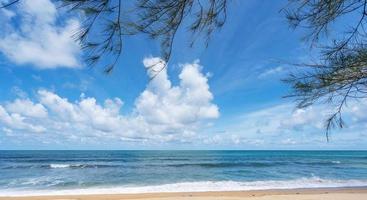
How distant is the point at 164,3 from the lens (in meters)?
2.61

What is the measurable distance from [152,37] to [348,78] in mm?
1731

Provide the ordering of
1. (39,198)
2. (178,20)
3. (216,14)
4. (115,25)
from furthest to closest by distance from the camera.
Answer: (39,198), (216,14), (178,20), (115,25)

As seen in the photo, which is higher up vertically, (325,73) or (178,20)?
(178,20)

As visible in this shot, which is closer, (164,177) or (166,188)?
(166,188)

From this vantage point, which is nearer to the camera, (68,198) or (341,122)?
(341,122)

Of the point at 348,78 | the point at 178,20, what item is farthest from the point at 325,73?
A: the point at 178,20

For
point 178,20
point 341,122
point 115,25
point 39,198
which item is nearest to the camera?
point 115,25

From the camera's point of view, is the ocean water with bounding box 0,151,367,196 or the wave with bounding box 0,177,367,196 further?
the ocean water with bounding box 0,151,367,196

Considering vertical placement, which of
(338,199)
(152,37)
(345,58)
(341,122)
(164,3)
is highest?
(164,3)

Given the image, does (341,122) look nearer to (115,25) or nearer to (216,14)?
(216,14)

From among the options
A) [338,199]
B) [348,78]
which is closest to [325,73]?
[348,78]

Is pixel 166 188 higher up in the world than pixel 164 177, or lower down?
lower down

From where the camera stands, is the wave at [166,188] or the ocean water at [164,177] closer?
the wave at [166,188]

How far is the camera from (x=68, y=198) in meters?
11.8
